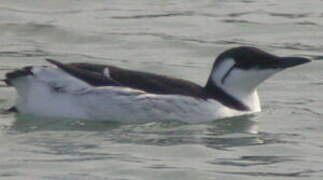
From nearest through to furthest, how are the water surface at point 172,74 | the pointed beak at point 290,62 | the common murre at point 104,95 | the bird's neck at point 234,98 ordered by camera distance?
the water surface at point 172,74 < the common murre at point 104,95 < the pointed beak at point 290,62 < the bird's neck at point 234,98

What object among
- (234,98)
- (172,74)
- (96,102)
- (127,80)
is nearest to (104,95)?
(96,102)

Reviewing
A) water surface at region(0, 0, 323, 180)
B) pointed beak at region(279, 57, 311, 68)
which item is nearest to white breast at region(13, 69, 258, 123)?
water surface at region(0, 0, 323, 180)

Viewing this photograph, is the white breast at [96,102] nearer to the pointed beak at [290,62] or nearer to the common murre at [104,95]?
the common murre at [104,95]

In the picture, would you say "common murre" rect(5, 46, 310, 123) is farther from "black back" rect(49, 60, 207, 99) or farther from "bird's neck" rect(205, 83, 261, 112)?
"bird's neck" rect(205, 83, 261, 112)

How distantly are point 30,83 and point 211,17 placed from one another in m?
6.10

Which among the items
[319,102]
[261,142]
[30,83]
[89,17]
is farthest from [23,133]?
[89,17]

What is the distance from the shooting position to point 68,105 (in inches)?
501

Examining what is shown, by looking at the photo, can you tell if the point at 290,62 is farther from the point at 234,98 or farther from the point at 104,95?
the point at 104,95

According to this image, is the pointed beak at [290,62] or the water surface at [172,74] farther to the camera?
the pointed beak at [290,62]

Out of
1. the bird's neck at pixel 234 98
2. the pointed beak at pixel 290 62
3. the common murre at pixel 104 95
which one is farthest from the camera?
the bird's neck at pixel 234 98

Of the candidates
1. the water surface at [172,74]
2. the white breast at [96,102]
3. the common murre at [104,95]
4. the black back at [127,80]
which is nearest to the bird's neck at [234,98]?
Answer: the water surface at [172,74]

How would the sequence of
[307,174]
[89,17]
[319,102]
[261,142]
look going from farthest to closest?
[89,17]
[319,102]
[261,142]
[307,174]

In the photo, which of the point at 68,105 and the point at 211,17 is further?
the point at 211,17

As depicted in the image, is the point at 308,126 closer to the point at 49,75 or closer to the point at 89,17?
the point at 49,75
